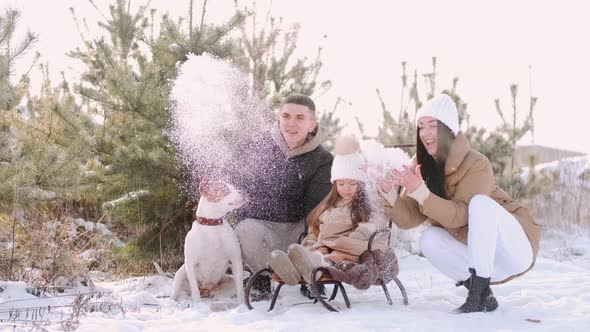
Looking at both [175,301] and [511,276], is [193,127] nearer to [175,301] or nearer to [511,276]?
[175,301]

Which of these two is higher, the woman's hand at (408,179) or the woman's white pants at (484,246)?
the woman's hand at (408,179)

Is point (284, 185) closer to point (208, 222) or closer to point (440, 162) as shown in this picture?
point (208, 222)

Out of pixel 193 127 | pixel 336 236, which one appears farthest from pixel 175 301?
pixel 193 127

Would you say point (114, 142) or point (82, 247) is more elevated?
point (114, 142)

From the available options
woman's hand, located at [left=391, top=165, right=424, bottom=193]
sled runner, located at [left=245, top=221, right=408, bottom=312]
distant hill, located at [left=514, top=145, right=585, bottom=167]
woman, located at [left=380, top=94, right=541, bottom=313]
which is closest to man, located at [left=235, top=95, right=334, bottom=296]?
sled runner, located at [left=245, top=221, right=408, bottom=312]

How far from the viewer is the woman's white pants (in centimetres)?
414

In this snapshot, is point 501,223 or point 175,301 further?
point 175,301

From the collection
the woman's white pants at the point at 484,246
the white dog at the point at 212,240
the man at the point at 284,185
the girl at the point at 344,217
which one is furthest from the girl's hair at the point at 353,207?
the white dog at the point at 212,240

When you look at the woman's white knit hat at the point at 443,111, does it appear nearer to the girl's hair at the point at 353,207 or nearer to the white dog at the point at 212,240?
the girl's hair at the point at 353,207

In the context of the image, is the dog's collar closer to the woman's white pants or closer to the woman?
the woman

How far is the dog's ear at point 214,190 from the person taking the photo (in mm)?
4652

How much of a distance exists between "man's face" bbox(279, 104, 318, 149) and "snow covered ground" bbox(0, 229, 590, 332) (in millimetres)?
1268

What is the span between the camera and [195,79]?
5.92 m

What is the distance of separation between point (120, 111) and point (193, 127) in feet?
2.76
